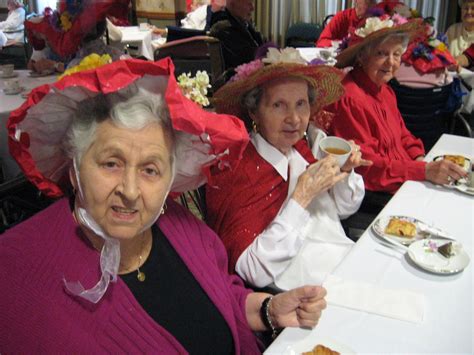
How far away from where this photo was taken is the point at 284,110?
5.95ft

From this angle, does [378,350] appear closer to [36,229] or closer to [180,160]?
[180,160]

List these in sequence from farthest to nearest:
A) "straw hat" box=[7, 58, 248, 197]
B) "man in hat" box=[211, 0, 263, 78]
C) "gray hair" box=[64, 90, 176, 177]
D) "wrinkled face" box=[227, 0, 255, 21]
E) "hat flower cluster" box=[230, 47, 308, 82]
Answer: "wrinkled face" box=[227, 0, 255, 21] < "man in hat" box=[211, 0, 263, 78] < "hat flower cluster" box=[230, 47, 308, 82] < "gray hair" box=[64, 90, 176, 177] < "straw hat" box=[7, 58, 248, 197]

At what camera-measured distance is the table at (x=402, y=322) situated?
114cm

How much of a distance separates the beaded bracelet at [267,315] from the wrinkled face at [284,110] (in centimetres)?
68

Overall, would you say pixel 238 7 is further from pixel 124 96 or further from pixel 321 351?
pixel 321 351

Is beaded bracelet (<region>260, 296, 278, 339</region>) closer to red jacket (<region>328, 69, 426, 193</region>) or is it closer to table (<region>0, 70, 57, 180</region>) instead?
red jacket (<region>328, 69, 426, 193</region>)

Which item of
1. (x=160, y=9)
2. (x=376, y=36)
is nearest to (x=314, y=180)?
(x=376, y=36)

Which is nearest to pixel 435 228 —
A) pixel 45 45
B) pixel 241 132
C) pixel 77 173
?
pixel 241 132

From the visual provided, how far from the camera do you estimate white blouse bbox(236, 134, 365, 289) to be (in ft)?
5.23

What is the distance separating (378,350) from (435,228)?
651 millimetres

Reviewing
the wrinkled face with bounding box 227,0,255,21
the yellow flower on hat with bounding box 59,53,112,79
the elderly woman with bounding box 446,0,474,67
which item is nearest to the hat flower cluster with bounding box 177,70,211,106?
the yellow flower on hat with bounding box 59,53,112,79

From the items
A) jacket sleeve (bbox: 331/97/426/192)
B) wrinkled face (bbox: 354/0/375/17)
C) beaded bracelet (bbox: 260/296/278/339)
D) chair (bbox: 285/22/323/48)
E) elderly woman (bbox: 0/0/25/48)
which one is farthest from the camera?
elderly woman (bbox: 0/0/25/48)

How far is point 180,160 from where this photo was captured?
129 centimetres

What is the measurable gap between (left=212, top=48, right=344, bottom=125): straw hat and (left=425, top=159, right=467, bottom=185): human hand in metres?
0.58
